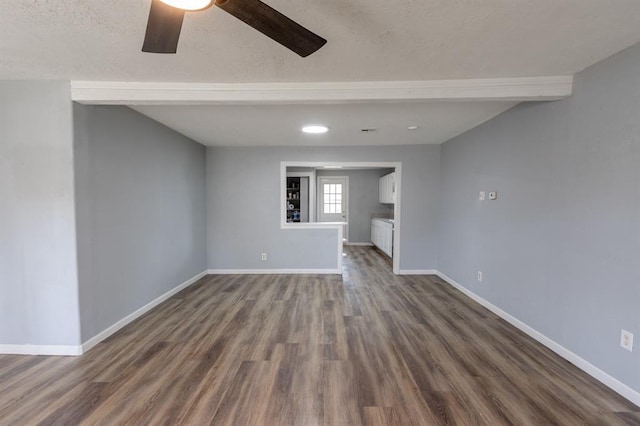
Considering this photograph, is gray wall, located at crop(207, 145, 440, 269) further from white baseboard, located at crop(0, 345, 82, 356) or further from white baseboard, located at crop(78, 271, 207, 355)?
white baseboard, located at crop(0, 345, 82, 356)

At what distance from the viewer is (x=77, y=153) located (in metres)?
2.21

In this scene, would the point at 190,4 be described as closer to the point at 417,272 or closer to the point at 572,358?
the point at 572,358

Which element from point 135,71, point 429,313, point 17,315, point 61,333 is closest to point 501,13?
point 135,71

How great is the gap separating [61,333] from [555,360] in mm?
4121

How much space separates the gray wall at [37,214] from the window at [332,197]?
6.08 metres

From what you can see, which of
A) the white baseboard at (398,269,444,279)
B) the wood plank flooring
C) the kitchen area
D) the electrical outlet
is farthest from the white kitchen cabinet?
the electrical outlet

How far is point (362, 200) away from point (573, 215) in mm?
5741

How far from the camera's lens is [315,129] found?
11.2ft

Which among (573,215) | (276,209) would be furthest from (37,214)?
(573,215)

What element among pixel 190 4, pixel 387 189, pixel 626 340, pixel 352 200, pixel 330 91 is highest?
pixel 330 91

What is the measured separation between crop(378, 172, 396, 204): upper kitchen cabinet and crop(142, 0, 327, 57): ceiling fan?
5254 mm

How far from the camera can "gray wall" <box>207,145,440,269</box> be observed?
14.9ft

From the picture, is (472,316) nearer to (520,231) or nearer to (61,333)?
(520,231)

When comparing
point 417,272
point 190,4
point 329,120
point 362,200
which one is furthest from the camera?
Result: point 362,200
